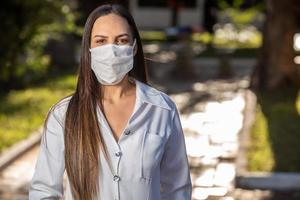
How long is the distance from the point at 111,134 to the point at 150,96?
0.71 ft

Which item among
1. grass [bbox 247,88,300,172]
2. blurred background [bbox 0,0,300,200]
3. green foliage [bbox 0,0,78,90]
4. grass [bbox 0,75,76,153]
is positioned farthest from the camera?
green foliage [bbox 0,0,78,90]

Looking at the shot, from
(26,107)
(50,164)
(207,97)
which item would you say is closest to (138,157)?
(50,164)

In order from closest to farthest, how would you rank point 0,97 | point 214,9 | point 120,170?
point 120,170 < point 0,97 < point 214,9

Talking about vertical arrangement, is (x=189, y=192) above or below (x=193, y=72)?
above

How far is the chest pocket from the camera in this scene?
2514mm

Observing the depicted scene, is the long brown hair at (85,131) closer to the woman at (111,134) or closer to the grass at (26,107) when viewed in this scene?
the woman at (111,134)

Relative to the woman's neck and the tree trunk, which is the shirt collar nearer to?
the woman's neck

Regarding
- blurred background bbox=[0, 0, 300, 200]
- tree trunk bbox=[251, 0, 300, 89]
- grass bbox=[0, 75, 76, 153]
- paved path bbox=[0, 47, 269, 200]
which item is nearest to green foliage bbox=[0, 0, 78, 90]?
blurred background bbox=[0, 0, 300, 200]

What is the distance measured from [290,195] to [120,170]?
5.43m

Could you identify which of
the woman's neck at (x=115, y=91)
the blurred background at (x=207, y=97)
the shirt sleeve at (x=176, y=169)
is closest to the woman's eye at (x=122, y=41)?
the woman's neck at (x=115, y=91)

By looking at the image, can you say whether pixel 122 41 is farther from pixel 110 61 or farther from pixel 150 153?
pixel 150 153

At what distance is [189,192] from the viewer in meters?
2.75

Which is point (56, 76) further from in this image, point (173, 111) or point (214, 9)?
point (214, 9)

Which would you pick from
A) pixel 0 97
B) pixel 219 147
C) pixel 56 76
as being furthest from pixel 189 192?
pixel 56 76
